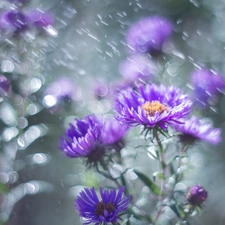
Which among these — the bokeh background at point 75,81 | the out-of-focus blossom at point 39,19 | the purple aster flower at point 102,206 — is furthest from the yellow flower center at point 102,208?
the out-of-focus blossom at point 39,19

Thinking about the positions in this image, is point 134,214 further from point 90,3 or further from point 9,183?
point 90,3

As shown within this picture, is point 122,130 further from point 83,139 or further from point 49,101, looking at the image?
point 49,101

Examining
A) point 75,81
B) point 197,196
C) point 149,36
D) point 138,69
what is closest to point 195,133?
point 197,196

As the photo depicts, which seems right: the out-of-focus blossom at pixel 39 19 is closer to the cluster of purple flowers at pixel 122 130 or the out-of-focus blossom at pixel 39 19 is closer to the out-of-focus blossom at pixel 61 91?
the out-of-focus blossom at pixel 61 91

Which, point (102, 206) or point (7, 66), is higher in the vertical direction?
point (102, 206)

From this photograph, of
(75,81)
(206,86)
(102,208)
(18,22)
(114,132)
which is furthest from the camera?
(75,81)

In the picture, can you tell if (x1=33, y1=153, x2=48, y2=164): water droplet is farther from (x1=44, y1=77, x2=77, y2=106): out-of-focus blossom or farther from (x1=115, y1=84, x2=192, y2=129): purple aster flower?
(x1=115, y1=84, x2=192, y2=129): purple aster flower
